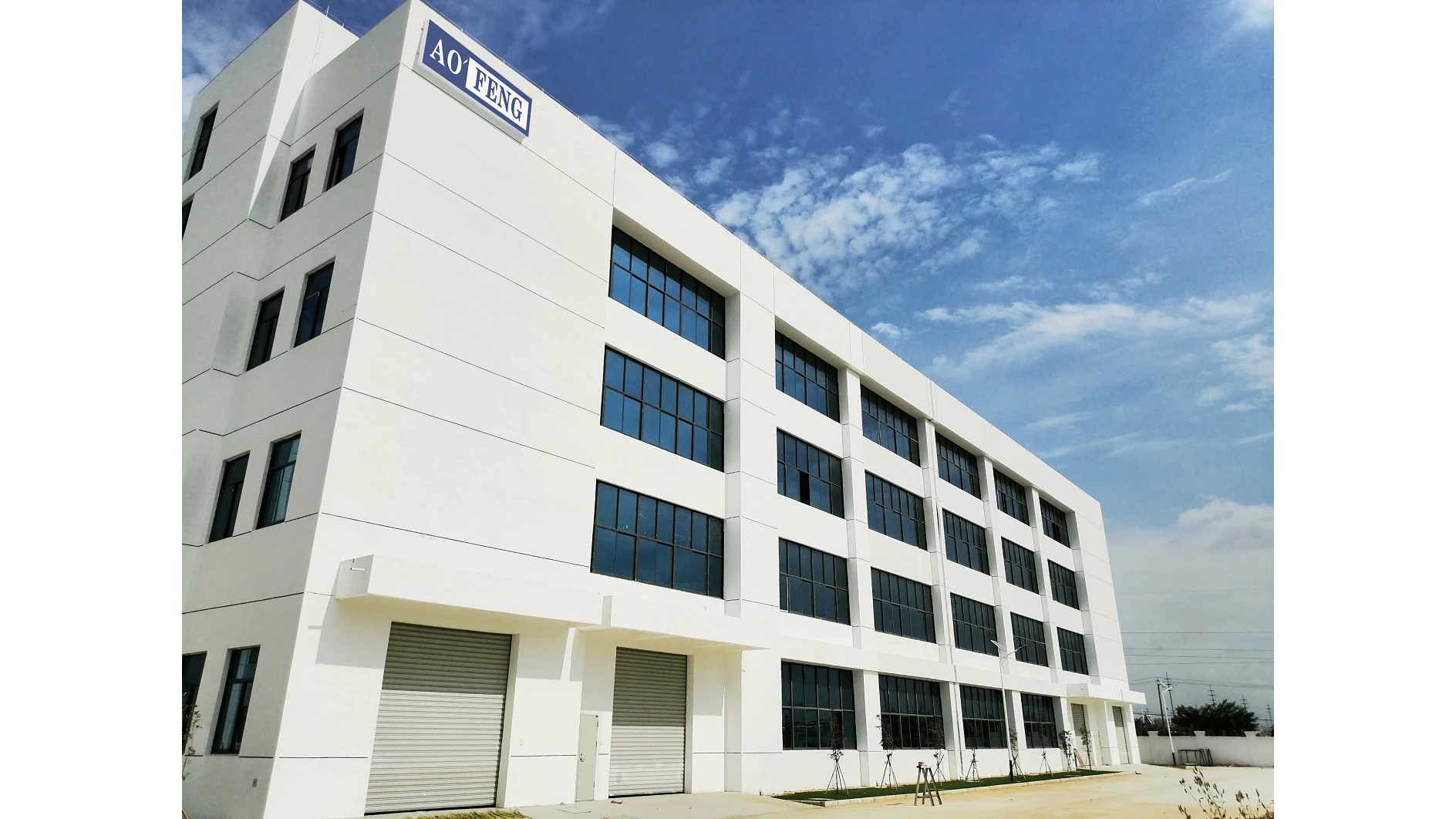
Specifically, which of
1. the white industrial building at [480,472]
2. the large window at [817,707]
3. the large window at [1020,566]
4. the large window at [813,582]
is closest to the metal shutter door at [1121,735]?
the large window at [1020,566]

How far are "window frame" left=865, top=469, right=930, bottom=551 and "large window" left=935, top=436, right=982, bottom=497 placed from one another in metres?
3.77

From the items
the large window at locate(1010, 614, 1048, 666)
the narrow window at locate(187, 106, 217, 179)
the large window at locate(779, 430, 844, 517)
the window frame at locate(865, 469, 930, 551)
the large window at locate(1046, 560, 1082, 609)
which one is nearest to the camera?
the narrow window at locate(187, 106, 217, 179)

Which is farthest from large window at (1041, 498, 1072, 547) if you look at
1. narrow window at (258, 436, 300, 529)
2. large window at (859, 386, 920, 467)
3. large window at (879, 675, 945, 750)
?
narrow window at (258, 436, 300, 529)

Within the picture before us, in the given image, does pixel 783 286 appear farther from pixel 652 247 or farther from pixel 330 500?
pixel 330 500

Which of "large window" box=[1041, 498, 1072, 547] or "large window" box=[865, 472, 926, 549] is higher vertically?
"large window" box=[1041, 498, 1072, 547]

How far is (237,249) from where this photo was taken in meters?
21.9

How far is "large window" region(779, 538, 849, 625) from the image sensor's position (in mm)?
29484

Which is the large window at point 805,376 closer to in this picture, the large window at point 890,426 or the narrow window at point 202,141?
the large window at point 890,426

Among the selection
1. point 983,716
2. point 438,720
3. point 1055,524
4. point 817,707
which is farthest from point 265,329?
point 1055,524

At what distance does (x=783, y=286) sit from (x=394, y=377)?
56.8 feet

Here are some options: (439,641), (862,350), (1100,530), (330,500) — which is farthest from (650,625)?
(1100,530)

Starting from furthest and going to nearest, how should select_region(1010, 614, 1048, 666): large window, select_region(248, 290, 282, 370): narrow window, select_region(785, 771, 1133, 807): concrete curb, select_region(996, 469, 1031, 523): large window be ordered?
select_region(996, 469, 1031, 523): large window → select_region(1010, 614, 1048, 666): large window → select_region(785, 771, 1133, 807): concrete curb → select_region(248, 290, 282, 370): narrow window

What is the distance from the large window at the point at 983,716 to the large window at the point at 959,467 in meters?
10.1

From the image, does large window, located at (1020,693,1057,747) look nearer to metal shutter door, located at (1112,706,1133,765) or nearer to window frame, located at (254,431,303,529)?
metal shutter door, located at (1112,706,1133,765)
